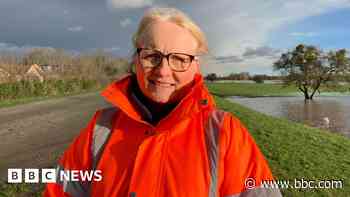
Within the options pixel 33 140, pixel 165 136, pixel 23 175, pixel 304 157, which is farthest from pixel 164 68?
pixel 33 140

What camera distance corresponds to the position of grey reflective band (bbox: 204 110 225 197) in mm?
1771

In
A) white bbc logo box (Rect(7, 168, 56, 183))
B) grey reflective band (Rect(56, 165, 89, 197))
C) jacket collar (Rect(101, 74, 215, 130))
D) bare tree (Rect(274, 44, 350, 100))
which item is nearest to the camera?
jacket collar (Rect(101, 74, 215, 130))

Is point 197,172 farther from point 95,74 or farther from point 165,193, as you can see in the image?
point 95,74

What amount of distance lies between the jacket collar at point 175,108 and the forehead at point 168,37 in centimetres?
→ 22

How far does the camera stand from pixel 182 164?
1.83 metres

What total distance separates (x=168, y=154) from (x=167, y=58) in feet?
1.81

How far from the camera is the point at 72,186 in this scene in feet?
6.67

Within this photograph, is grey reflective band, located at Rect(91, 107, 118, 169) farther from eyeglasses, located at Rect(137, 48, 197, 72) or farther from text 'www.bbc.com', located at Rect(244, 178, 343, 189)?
text 'www.bbc.com', located at Rect(244, 178, 343, 189)

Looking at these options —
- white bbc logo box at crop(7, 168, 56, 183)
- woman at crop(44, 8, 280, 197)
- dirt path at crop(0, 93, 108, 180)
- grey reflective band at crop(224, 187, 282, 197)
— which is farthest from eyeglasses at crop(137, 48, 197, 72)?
dirt path at crop(0, 93, 108, 180)

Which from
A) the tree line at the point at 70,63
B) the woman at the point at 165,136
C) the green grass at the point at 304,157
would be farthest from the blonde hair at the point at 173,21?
the tree line at the point at 70,63

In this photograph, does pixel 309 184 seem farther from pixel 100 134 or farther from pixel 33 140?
pixel 33 140

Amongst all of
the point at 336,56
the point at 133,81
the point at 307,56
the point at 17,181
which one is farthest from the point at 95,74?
the point at 133,81

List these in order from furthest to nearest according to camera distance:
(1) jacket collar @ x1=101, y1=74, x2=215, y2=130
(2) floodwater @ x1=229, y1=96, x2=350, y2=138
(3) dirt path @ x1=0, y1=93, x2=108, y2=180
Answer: (2) floodwater @ x1=229, y1=96, x2=350, y2=138 → (3) dirt path @ x1=0, y1=93, x2=108, y2=180 → (1) jacket collar @ x1=101, y1=74, x2=215, y2=130

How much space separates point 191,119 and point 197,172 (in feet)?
0.98
